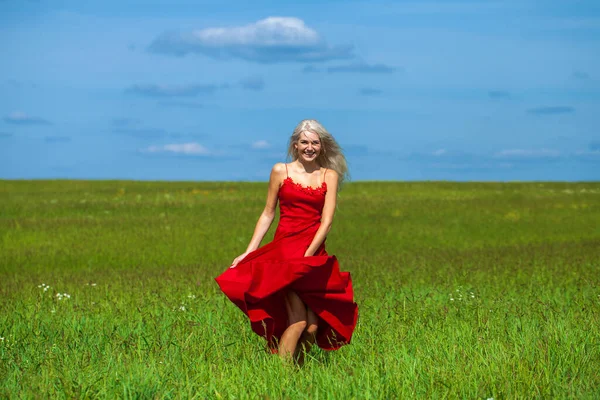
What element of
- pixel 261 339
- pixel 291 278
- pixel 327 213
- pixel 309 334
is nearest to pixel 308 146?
pixel 327 213

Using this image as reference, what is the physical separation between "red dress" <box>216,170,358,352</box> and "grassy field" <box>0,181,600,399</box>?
41 centimetres

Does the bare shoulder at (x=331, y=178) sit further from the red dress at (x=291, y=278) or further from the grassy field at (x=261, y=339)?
the grassy field at (x=261, y=339)

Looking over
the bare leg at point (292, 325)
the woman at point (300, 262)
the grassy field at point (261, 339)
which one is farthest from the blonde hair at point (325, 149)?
the grassy field at point (261, 339)

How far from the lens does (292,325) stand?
7422 millimetres

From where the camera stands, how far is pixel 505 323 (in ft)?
30.0

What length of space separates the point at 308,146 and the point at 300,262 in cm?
112

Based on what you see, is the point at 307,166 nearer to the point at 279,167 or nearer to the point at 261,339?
the point at 279,167

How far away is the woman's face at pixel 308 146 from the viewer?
24.3 ft

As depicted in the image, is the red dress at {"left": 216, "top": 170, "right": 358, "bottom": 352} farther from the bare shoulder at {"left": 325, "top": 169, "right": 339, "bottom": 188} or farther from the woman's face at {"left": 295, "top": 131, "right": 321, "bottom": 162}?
the woman's face at {"left": 295, "top": 131, "right": 321, "bottom": 162}

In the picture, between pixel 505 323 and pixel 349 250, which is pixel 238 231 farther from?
pixel 505 323

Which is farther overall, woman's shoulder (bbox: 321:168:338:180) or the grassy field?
woman's shoulder (bbox: 321:168:338:180)

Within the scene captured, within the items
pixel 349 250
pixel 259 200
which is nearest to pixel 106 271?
pixel 349 250

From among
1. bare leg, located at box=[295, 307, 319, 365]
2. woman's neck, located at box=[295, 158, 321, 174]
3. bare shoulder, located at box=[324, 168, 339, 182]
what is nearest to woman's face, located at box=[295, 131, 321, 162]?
woman's neck, located at box=[295, 158, 321, 174]

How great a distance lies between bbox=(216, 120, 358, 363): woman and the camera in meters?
7.24
